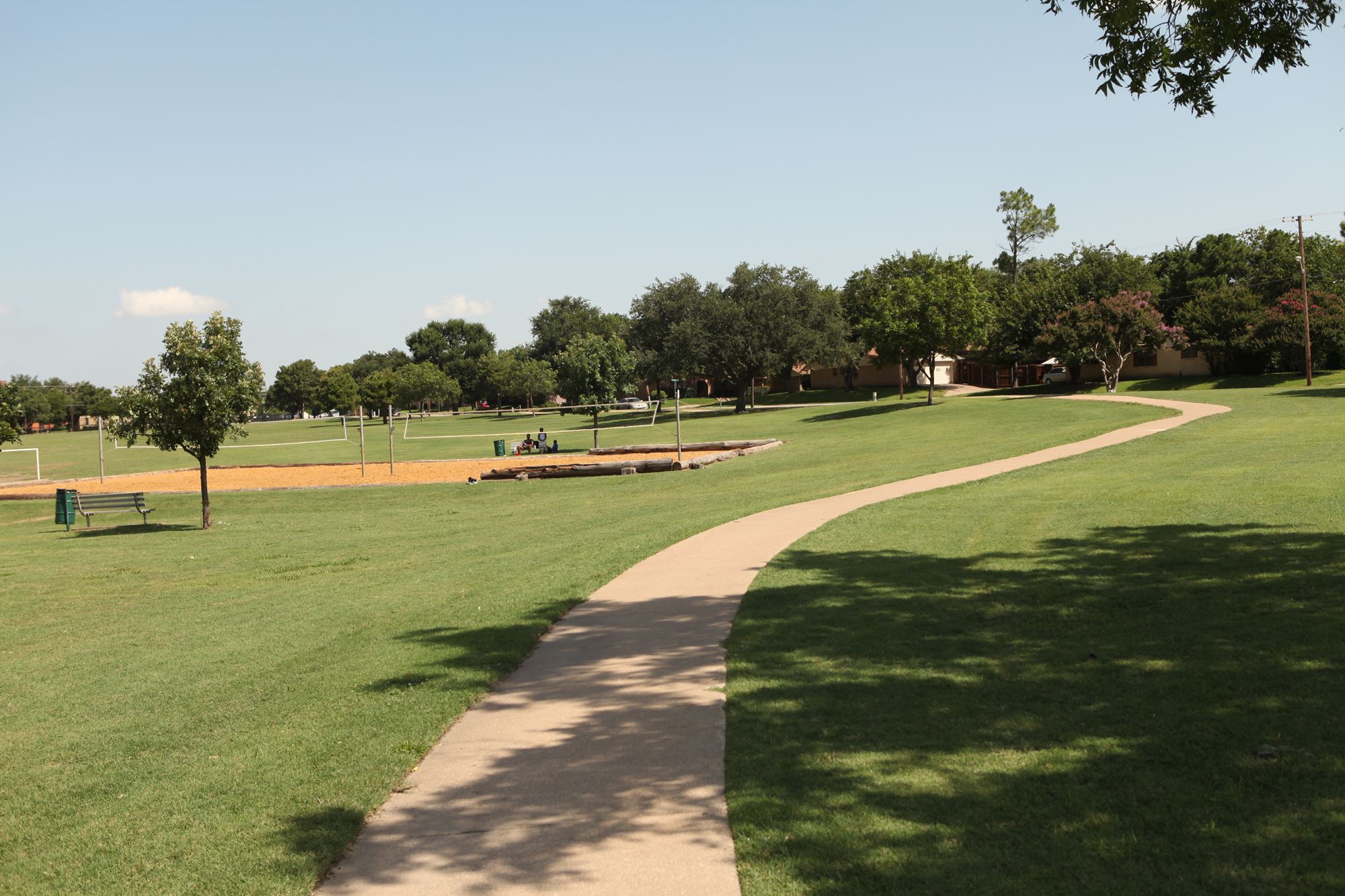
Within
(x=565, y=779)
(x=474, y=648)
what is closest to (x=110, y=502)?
(x=474, y=648)

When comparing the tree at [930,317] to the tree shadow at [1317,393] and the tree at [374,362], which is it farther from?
the tree at [374,362]

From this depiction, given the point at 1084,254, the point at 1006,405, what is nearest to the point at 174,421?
the point at 1006,405

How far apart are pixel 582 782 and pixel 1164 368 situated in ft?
246

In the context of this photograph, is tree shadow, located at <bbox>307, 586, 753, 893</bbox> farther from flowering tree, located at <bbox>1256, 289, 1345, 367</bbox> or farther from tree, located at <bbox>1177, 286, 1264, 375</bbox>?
tree, located at <bbox>1177, 286, 1264, 375</bbox>

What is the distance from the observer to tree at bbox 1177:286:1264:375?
62.3m

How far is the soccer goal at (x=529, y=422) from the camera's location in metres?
63.7

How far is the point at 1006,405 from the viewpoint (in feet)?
159

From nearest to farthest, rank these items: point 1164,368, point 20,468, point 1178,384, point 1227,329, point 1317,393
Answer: point 1317,393, point 20,468, point 1178,384, point 1227,329, point 1164,368

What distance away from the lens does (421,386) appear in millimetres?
121625

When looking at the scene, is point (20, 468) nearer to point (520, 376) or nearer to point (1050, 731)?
point (1050, 731)

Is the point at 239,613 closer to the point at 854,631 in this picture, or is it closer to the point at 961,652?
the point at 854,631

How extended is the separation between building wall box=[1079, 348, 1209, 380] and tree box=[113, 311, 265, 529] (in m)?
61.7

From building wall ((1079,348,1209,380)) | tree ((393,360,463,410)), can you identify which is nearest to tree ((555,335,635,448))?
building wall ((1079,348,1209,380))

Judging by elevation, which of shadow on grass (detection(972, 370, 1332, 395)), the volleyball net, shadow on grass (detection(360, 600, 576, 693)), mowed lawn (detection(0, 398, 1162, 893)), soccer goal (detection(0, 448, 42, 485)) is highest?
shadow on grass (detection(972, 370, 1332, 395))
